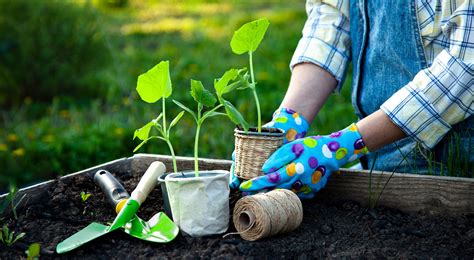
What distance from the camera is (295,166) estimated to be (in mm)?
1612

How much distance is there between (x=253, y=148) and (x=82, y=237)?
45 cm

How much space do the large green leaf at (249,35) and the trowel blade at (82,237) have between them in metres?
0.52

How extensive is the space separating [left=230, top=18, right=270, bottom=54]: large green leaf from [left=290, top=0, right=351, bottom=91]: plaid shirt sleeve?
0.44 metres

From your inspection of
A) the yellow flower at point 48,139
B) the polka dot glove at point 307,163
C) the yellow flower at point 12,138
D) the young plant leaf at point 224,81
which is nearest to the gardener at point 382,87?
the polka dot glove at point 307,163

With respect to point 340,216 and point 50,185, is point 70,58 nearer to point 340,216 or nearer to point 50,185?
point 50,185

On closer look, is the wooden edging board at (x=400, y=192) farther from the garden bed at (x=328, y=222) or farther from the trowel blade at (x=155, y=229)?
the trowel blade at (x=155, y=229)

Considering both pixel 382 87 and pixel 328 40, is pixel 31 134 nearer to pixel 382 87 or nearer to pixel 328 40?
pixel 328 40

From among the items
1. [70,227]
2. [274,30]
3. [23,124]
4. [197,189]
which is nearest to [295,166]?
[197,189]

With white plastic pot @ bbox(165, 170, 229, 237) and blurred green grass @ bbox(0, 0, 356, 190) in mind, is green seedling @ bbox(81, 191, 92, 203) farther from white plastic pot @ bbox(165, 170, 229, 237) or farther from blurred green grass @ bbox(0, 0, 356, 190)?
blurred green grass @ bbox(0, 0, 356, 190)

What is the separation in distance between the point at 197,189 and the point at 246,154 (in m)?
0.24

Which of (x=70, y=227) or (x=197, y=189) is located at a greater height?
(x=197, y=189)

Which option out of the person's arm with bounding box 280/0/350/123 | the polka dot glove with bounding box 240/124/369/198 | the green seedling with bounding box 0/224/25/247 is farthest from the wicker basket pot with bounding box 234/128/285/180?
the green seedling with bounding box 0/224/25/247

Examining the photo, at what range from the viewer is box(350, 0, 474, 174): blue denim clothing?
1.88m

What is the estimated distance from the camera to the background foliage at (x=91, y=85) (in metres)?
3.21
